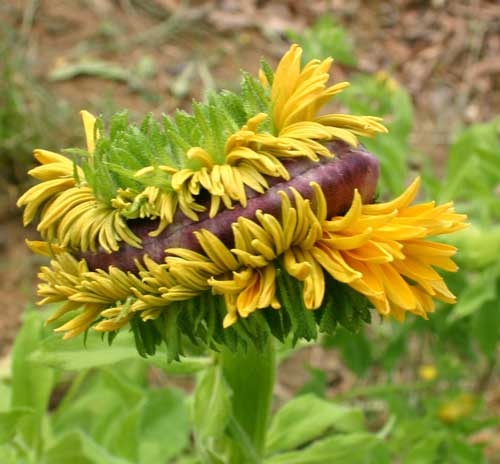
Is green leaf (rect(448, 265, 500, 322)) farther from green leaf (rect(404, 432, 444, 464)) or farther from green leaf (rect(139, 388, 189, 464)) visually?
green leaf (rect(139, 388, 189, 464))

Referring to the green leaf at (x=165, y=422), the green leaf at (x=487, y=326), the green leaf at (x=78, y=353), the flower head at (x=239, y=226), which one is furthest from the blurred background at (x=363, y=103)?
the flower head at (x=239, y=226)

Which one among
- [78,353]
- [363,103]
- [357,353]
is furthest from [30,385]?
[363,103]

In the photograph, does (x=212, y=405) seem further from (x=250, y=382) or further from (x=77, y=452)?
(x=77, y=452)

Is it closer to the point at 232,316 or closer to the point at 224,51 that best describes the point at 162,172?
the point at 232,316

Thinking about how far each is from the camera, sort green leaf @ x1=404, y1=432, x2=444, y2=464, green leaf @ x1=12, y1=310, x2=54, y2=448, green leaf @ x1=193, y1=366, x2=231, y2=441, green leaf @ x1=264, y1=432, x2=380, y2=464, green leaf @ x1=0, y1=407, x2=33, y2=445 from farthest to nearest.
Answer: green leaf @ x1=404, y1=432, x2=444, y2=464
green leaf @ x1=12, y1=310, x2=54, y2=448
green leaf @ x1=264, y1=432, x2=380, y2=464
green leaf @ x1=0, y1=407, x2=33, y2=445
green leaf @ x1=193, y1=366, x2=231, y2=441

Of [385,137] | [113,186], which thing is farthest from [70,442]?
[385,137]

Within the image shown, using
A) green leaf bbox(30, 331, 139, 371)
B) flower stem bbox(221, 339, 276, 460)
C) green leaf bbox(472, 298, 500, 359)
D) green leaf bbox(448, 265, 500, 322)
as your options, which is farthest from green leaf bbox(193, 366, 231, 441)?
green leaf bbox(472, 298, 500, 359)

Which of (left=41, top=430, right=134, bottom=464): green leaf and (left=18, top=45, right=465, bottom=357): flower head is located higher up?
(left=18, top=45, right=465, bottom=357): flower head
